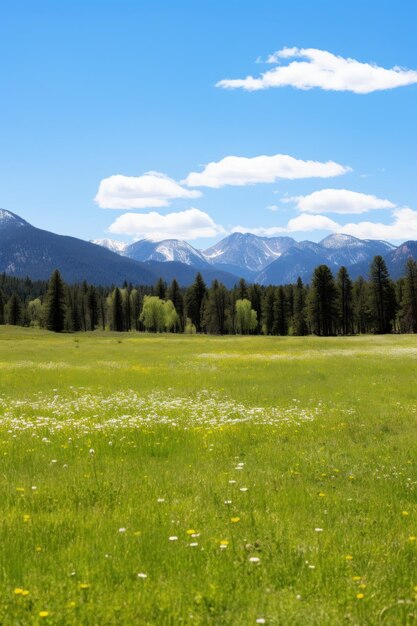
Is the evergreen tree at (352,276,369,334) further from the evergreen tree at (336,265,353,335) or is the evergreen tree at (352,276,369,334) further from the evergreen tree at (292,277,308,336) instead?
the evergreen tree at (336,265,353,335)

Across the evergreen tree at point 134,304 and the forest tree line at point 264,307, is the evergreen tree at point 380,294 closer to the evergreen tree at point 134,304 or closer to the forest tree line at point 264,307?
the forest tree line at point 264,307

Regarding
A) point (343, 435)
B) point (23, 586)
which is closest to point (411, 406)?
point (343, 435)

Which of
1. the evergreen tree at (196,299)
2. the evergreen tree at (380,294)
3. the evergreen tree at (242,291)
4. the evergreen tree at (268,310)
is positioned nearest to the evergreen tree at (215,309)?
the evergreen tree at (196,299)

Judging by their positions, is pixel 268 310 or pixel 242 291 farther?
pixel 242 291

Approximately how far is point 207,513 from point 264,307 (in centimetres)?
13949

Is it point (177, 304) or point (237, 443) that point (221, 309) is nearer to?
point (177, 304)

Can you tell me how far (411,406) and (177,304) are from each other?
457 ft

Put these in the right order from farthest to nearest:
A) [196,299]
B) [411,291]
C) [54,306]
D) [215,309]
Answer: [196,299], [215,309], [54,306], [411,291]

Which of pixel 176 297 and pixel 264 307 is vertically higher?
pixel 176 297

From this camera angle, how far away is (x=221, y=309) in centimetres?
14488

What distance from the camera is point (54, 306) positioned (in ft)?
385

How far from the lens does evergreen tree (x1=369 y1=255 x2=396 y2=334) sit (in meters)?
112

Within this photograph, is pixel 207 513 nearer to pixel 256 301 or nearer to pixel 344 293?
pixel 344 293

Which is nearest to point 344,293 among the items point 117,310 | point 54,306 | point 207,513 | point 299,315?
point 299,315
